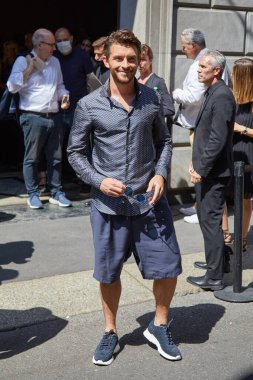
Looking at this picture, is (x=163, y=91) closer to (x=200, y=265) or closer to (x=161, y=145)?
(x=200, y=265)

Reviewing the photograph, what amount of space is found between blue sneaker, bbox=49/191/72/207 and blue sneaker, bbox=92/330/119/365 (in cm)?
362

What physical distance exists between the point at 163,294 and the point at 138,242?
382mm

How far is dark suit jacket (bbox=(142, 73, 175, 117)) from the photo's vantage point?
22.9ft

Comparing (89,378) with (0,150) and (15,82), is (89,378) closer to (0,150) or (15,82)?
(15,82)

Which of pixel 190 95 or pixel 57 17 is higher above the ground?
pixel 57 17

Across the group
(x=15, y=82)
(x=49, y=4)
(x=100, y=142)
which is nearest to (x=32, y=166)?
(x=15, y=82)

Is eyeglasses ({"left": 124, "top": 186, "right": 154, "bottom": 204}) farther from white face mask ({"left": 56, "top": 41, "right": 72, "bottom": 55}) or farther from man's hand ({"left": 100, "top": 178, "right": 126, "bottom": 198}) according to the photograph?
white face mask ({"left": 56, "top": 41, "right": 72, "bottom": 55})

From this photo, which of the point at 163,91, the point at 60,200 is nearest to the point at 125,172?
the point at 163,91

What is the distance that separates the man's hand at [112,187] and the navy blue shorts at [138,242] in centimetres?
26

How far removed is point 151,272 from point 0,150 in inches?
271

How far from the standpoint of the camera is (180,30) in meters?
7.50

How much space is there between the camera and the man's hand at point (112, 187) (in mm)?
3650

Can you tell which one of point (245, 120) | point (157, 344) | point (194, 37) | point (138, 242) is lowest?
point (157, 344)

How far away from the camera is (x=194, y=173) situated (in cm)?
519
